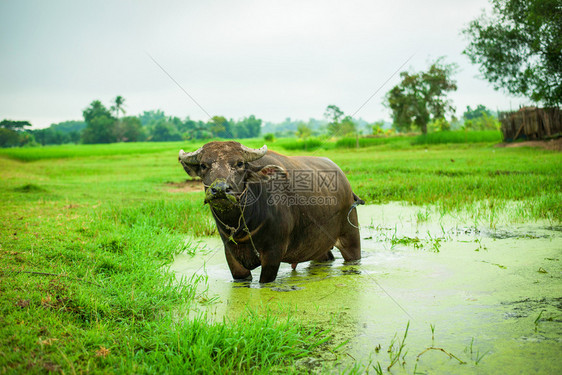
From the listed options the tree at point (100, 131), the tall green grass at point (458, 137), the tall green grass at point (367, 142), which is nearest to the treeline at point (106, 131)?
the tree at point (100, 131)

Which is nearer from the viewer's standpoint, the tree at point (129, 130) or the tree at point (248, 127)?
the tree at point (248, 127)

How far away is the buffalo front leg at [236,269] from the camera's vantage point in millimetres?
4055

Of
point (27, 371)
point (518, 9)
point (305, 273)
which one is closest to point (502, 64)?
point (518, 9)

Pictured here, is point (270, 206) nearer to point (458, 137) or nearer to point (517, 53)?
point (517, 53)

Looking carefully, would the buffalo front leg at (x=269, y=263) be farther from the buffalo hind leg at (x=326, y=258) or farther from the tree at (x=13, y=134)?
the tree at (x=13, y=134)

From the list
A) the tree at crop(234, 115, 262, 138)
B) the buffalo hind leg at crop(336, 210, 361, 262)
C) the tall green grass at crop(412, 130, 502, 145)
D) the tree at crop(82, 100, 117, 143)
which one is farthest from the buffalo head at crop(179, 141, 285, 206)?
the tree at crop(82, 100, 117, 143)

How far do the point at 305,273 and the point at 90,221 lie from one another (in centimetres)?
346

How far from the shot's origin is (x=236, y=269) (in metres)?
4.08

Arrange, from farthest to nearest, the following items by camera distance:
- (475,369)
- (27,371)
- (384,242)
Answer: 1. (384,242)
2. (475,369)
3. (27,371)

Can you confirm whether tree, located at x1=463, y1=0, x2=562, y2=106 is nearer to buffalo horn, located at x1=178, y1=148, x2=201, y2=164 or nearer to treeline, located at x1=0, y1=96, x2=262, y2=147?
buffalo horn, located at x1=178, y1=148, x2=201, y2=164

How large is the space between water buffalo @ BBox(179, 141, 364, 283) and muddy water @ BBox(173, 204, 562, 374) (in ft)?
0.96

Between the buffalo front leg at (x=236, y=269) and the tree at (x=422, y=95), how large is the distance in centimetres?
3530

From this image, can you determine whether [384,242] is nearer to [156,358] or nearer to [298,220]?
[298,220]

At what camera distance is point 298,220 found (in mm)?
4195
